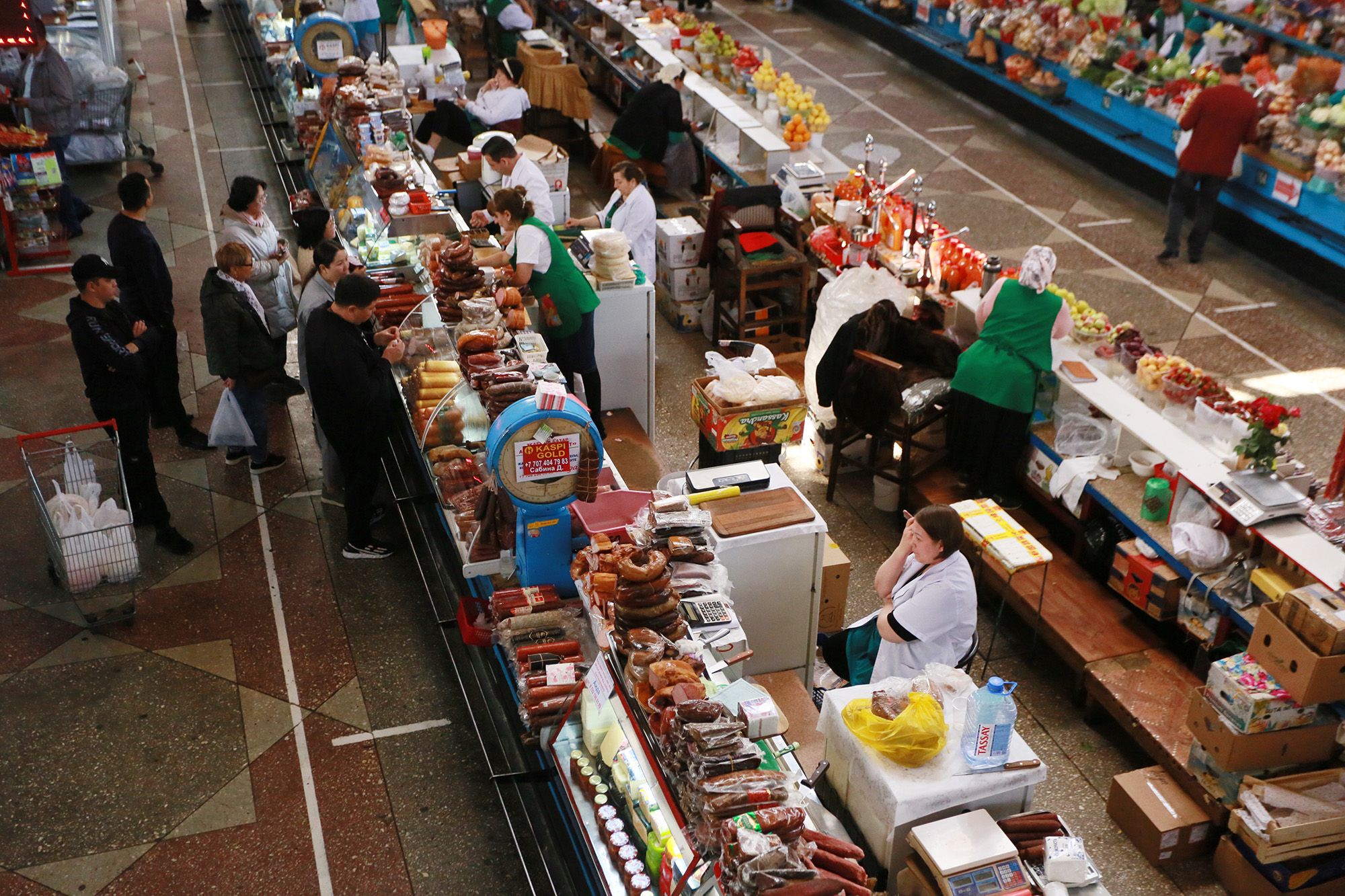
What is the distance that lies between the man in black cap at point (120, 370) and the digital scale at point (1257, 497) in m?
6.15

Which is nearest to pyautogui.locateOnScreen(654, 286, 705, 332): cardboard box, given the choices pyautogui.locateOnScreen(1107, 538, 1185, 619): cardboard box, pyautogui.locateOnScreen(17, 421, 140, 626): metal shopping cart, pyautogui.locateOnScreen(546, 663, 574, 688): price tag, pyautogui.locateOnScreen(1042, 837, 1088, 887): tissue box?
pyautogui.locateOnScreen(1107, 538, 1185, 619): cardboard box

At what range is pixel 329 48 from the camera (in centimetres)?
1199

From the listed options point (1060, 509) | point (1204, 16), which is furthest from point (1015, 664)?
point (1204, 16)

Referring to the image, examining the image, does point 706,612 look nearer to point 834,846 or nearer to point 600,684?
point 600,684

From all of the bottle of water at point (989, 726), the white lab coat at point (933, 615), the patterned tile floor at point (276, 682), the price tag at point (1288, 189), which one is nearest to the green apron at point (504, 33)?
the patterned tile floor at point (276, 682)

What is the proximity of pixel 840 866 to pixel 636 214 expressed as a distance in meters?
6.23

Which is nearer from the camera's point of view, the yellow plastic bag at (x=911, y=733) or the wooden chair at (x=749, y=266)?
the yellow plastic bag at (x=911, y=733)

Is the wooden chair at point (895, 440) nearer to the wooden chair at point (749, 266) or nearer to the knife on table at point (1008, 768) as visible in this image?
the wooden chair at point (749, 266)

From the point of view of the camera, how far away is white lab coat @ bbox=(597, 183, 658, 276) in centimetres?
925

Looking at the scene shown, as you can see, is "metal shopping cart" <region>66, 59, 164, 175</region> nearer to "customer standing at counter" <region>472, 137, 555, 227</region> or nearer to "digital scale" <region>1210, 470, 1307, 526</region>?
"customer standing at counter" <region>472, 137, 555, 227</region>

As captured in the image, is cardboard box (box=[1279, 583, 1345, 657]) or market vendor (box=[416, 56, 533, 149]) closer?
cardboard box (box=[1279, 583, 1345, 657])

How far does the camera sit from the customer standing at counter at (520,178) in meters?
8.75

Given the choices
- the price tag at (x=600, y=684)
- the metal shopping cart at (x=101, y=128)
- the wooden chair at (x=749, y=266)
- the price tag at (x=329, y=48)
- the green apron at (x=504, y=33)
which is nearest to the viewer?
the price tag at (x=600, y=684)

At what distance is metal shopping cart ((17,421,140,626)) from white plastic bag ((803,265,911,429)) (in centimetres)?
450
